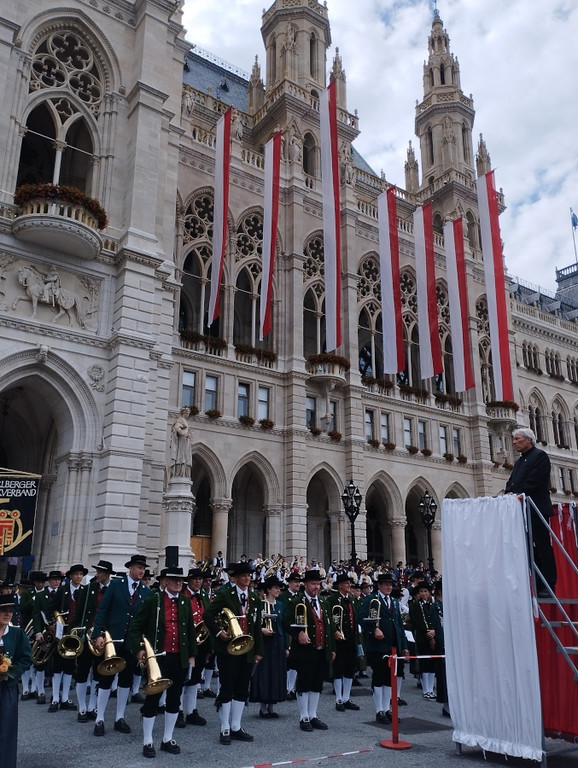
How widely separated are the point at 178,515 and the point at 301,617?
36.3 ft

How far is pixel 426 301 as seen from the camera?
27859mm

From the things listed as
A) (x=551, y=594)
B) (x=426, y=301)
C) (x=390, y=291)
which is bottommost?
(x=551, y=594)

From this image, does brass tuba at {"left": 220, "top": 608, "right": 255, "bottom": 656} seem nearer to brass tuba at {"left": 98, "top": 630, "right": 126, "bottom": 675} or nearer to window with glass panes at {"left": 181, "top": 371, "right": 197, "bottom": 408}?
brass tuba at {"left": 98, "top": 630, "right": 126, "bottom": 675}

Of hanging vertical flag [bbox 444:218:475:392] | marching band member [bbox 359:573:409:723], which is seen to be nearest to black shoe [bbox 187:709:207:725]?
marching band member [bbox 359:573:409:723]

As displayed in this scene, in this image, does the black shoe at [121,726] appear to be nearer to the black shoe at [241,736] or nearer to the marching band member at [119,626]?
the marching band member at [119,626]

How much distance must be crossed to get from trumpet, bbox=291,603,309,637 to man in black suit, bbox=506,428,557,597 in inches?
144

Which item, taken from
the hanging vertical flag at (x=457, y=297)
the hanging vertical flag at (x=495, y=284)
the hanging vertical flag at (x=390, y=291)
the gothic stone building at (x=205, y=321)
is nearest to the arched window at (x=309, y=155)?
the gothic stone building at (x=205, y=321)

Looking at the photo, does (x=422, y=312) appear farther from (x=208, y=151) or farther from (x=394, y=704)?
(x=394, y=704)

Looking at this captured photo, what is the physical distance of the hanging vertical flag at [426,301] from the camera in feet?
87.5

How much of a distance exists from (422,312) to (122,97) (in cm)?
1417

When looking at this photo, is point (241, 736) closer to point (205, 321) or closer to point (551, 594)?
point (551, 594)

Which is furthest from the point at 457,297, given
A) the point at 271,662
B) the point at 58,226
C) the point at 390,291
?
the point at 271,662

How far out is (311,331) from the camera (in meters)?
37.3

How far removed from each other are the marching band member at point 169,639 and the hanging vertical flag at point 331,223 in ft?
58.1
